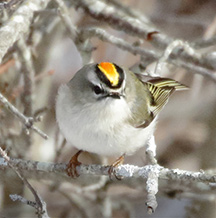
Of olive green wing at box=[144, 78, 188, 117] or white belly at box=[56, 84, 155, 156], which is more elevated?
olive green wing at box=[144, 78, 188, 117]

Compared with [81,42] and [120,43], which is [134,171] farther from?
[81,42]

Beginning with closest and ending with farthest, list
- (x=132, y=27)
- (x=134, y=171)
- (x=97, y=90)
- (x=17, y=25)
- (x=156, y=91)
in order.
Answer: (x=134, y=171), (x=97, y=90), (x=17, y=25), (x=156, y=91), (x=132, y=27)

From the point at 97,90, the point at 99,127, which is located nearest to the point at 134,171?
the point at 99,127

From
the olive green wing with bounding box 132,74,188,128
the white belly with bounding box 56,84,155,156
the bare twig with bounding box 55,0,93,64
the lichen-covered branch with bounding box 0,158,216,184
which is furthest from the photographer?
the bare twig with bounding box 55,0,93,64

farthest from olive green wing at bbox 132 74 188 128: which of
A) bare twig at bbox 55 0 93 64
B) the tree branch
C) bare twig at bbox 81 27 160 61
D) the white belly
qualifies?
the tree branch

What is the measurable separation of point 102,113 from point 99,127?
8cm

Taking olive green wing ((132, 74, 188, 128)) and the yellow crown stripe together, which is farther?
olive green wing ((132, 74, 188, 128))

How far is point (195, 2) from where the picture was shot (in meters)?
5.49

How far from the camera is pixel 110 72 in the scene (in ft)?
8.10

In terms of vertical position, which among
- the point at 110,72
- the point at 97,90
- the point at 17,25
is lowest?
the point at 97,90

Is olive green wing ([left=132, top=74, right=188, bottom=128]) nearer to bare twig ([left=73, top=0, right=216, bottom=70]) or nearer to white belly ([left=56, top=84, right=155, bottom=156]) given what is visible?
bare twig ([left=73, top=0, right=216, bottom=70])

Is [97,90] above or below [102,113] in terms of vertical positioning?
above

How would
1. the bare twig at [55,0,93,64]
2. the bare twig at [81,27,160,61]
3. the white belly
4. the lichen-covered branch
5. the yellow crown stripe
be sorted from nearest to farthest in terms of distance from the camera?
the lichen-covered branch, the yellow crown stripe, the white belly, the bare twig at [81,27,160,61], the bare twig at [55,0,93,64]

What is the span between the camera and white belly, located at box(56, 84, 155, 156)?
260 centimetres
